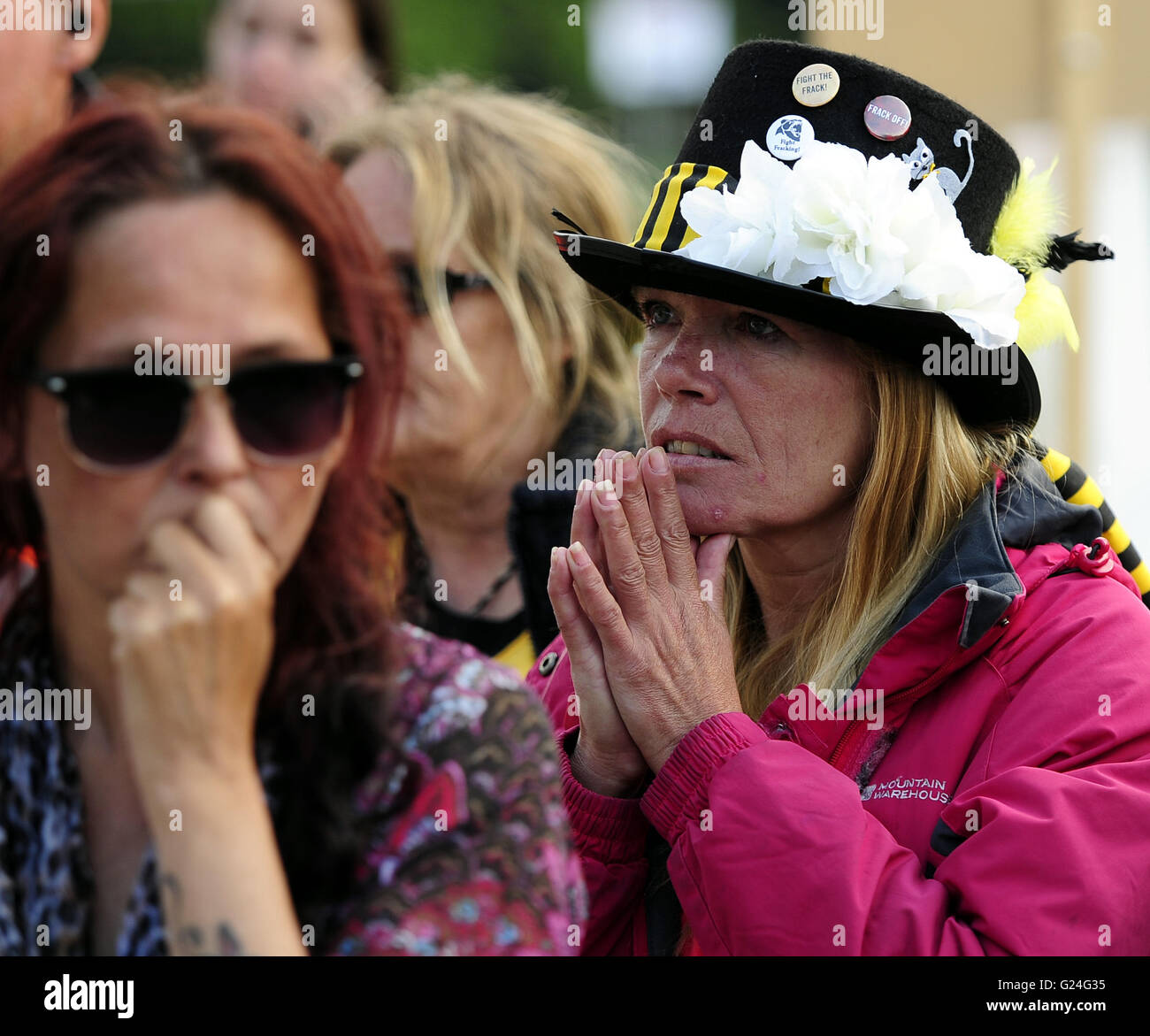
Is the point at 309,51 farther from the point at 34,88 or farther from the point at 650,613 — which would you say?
the point at 650,613

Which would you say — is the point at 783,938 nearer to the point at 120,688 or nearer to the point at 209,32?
the point at 120,688

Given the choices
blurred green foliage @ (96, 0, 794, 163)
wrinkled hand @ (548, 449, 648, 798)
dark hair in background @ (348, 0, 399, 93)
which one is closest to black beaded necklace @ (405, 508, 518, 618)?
wrinkled hand @ (548, 449, 648, 798)

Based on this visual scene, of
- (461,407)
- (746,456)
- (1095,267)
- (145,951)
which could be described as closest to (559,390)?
(461,407)

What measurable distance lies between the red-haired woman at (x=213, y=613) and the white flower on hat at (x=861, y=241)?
2.23ft

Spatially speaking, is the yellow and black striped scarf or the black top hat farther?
the yellow and black striped scarf

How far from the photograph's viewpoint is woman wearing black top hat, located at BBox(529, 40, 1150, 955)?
183 cm

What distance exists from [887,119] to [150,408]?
1249mm

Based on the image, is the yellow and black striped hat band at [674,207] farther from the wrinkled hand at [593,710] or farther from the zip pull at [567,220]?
the wrinkled hand at [593,710]

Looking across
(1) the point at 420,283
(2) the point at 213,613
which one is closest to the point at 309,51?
(1) the point at 420,283

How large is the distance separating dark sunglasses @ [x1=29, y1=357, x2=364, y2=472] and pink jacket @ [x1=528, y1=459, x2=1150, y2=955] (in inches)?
31.7

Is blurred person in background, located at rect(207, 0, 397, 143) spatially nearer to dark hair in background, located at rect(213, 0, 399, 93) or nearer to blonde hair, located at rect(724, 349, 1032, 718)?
dark hair in background, located at rect(213, 0, 399, 93)

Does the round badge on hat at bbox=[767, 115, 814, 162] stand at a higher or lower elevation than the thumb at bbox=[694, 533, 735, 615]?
higher

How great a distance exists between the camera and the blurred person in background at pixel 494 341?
239 centimetres

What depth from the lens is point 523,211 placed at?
268 centimetres
